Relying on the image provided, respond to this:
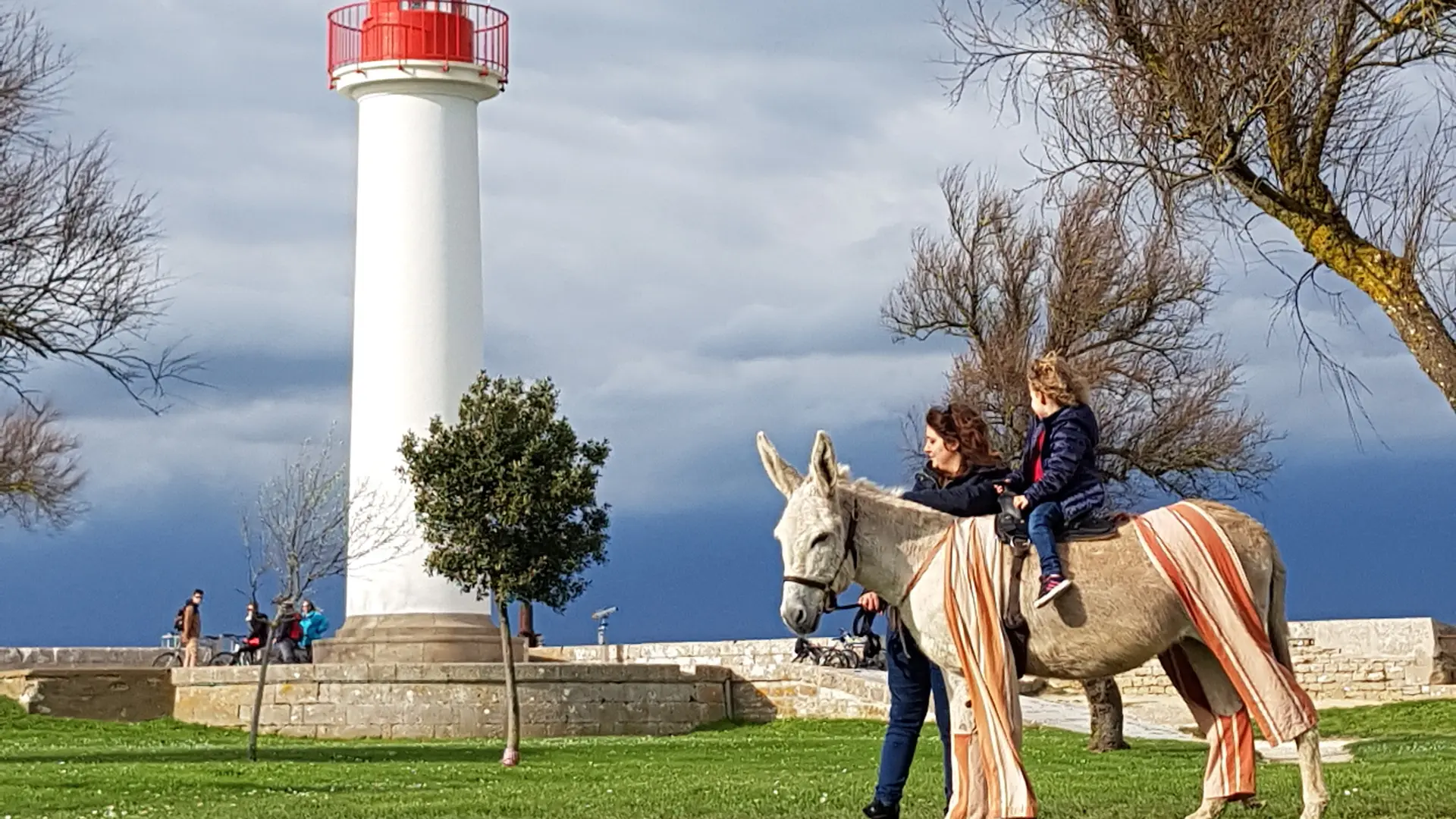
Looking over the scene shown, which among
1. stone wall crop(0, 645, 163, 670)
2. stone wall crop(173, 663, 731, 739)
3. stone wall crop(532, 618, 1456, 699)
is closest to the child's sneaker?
stone wall crop(173, 663, 731, 739)

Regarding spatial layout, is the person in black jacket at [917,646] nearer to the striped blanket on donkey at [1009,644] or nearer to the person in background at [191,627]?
the striped blanket on donkey at [1009,644]

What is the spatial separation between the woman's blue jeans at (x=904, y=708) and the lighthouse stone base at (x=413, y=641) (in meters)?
22.3

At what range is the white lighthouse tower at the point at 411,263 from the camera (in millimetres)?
32406

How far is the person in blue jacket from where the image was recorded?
3641 centimetres

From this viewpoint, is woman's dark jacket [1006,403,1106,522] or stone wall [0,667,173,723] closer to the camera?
woman's dark jacket [1006,403,1106,522]

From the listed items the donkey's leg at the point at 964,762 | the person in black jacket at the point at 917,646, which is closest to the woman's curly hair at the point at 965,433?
the person in black jacket at the point at 917,646

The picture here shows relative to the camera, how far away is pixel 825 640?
130 ft

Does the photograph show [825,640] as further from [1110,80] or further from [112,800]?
[1110,80]

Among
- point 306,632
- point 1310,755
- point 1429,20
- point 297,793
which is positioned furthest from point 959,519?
point 306,632

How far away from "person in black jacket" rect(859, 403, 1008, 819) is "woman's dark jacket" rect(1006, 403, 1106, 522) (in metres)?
0.33

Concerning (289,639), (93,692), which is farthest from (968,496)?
(289,639)

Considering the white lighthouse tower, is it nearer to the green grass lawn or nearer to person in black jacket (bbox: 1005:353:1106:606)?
the green grass lawn

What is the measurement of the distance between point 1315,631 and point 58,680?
21723 millimetres

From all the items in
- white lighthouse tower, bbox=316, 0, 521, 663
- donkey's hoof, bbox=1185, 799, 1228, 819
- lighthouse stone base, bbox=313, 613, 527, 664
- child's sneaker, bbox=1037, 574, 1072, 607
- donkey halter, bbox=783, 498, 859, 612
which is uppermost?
white lighthouse tower, bbox=316, 0, 521, 663
